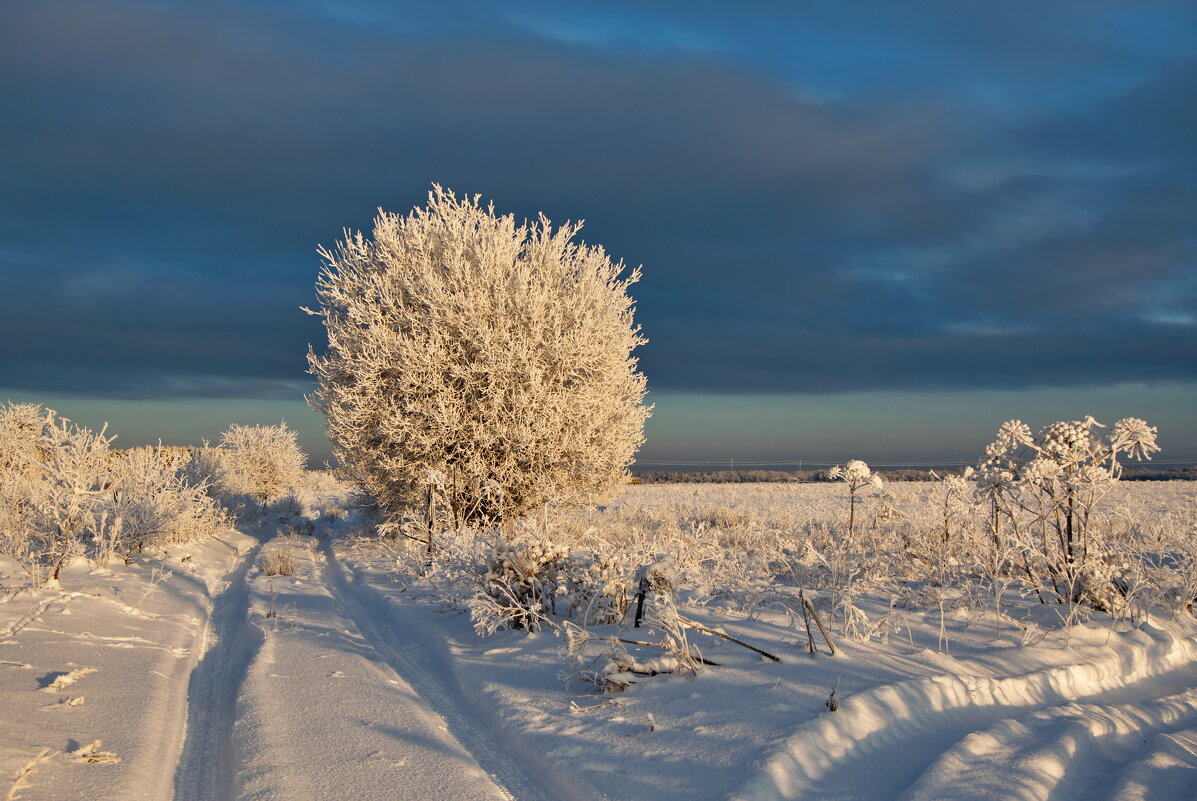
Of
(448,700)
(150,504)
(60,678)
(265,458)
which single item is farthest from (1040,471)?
(265,458)

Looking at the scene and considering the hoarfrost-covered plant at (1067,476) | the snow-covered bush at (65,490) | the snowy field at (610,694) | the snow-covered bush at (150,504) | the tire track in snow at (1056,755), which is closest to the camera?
the tire track in snow at (1056,755)

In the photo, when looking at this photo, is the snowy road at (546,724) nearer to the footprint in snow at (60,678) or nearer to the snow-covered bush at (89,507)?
the footprint in snow at (60,678)

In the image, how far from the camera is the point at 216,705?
4.73m

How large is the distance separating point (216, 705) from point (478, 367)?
6.74 meters

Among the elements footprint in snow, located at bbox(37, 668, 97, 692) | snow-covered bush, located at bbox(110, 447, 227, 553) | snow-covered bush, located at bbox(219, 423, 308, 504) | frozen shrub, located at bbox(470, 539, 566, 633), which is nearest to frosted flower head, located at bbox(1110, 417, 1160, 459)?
frozen shrub, located at bbox(470, 539, 566, 633)

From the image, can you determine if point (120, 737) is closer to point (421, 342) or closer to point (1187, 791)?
point (1187, 791)

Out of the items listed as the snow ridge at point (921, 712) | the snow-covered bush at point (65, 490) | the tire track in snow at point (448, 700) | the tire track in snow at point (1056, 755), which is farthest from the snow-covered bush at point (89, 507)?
the tire track in snow at point (1056, 755)

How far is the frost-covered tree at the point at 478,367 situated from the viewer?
11047 millimetres

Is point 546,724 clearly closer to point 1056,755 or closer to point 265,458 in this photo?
point 1056,755

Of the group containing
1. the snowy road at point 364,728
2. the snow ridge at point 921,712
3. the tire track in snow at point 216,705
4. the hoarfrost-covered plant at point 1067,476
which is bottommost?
the tire track in snow at point 216,705

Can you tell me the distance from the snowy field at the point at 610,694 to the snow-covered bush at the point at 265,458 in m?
18.1

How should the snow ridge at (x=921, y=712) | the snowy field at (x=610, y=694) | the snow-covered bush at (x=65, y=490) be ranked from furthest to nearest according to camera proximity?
the snow-covered bush at (x=65, y=490) → the snowy field at (x=610, y=694) → the snow ridge at (x=921, y=712)

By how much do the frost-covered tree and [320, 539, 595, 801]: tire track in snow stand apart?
314 cm

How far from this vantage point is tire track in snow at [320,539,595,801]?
353 centimetres
